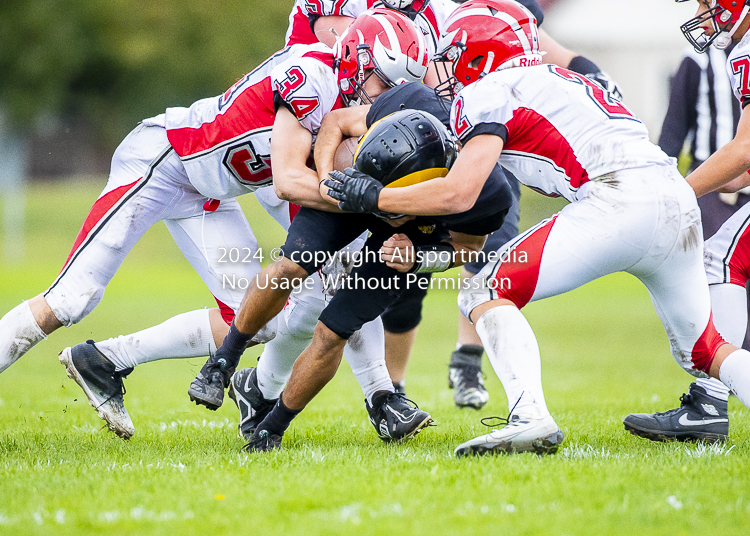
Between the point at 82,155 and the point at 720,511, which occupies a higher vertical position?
the point at 720,511

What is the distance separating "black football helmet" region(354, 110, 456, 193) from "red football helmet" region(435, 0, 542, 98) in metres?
0.33

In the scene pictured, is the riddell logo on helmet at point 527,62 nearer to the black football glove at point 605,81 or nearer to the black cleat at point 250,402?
the black football glove at point 605,81

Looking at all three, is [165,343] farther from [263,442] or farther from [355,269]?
[355,269]

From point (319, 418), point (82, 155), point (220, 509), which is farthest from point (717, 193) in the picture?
point (82, 155)

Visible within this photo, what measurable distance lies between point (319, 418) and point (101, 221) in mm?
1625

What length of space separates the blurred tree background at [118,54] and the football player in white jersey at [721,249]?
26.3m

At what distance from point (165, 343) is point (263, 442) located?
2.84ft

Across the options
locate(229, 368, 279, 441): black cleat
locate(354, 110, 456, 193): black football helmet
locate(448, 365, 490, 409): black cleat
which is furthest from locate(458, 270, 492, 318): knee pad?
locate(448, 365, 490, 409): black cleat

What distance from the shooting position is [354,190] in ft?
10.6

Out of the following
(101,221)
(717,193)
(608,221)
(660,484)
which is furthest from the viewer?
(717,193)

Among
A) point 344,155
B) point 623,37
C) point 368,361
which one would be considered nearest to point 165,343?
point 368,361

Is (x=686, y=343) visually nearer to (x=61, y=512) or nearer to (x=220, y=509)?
(x=220, y=509)

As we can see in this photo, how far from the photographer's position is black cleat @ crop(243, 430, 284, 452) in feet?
11.9

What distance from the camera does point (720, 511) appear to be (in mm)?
2496
